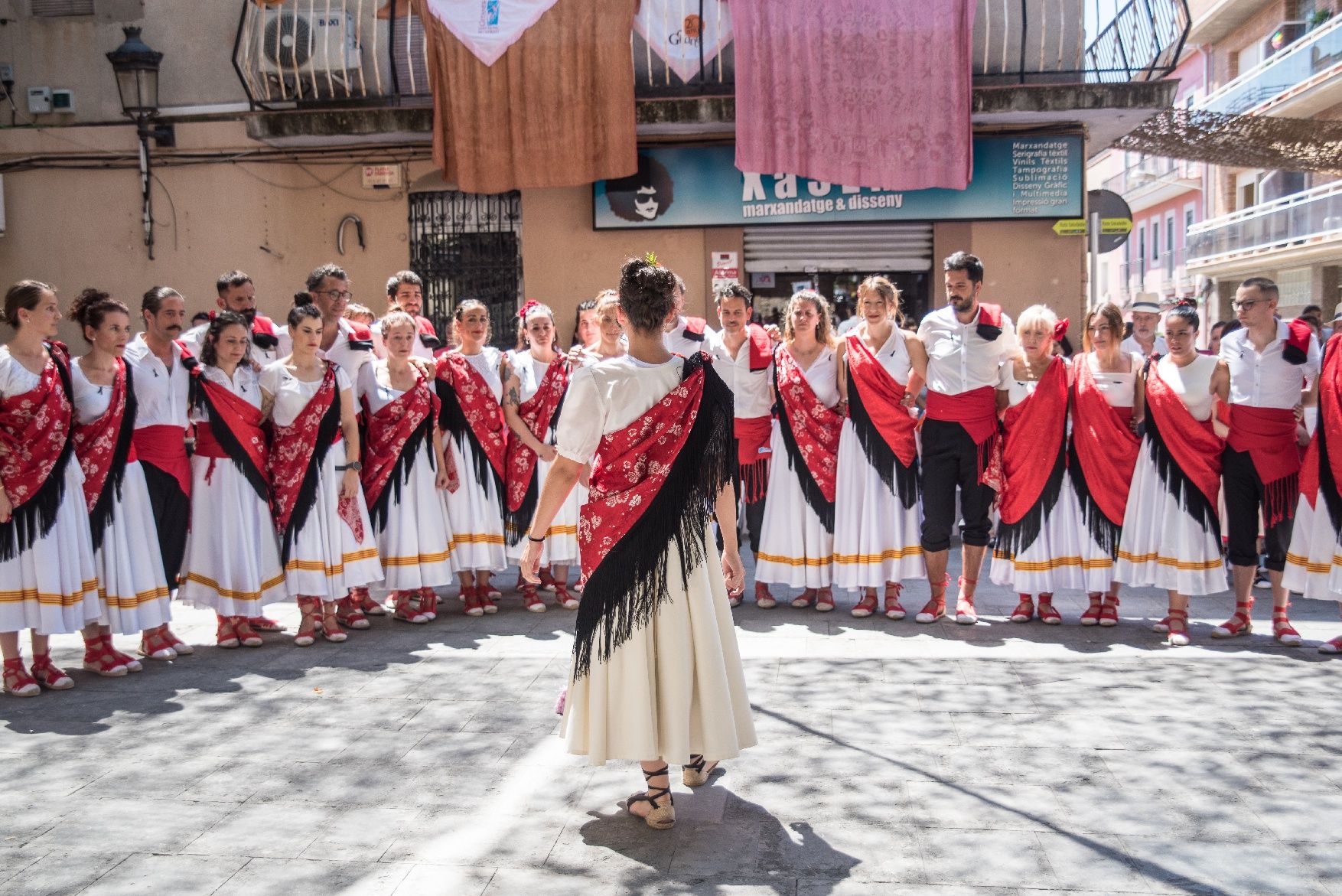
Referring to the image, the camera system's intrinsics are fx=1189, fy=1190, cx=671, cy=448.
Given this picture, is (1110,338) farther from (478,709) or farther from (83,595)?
(83,595)

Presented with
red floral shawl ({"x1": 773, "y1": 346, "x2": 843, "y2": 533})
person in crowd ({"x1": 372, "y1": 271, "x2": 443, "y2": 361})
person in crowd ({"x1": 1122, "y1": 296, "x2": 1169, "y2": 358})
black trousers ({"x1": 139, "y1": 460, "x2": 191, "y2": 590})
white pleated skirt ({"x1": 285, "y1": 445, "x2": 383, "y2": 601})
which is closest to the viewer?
black trousers ({"x1": 139, "y1": 460, "x2": 191, "y2": 590})

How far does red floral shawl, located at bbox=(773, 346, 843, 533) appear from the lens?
7.52 metres

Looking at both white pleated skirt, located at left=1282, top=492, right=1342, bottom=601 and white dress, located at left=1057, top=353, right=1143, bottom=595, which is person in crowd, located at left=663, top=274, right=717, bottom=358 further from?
white pleated skirt, located at left=1282, top=492, right=1342, bottom=601

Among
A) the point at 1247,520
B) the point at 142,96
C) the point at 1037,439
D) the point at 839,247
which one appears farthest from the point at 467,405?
the point at 142,96

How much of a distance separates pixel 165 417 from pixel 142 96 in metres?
6.93

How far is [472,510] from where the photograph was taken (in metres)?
7.64

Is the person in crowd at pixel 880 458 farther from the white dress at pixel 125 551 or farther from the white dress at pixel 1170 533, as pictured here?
the white dress at pixel 125 551

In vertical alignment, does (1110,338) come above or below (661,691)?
above

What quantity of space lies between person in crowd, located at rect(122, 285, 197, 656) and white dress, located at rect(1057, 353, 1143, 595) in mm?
5134

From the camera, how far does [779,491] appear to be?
7.71 meters

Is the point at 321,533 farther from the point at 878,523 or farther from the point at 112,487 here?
the point at 878,523

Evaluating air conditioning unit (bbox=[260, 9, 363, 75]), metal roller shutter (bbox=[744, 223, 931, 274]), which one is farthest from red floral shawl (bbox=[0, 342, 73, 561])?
metal roller shutter (bbox=[744, 223, 931, 274])

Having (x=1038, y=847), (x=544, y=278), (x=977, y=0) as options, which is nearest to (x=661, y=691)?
(x=1038, y=847)

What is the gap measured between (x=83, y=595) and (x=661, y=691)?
3547 mm
